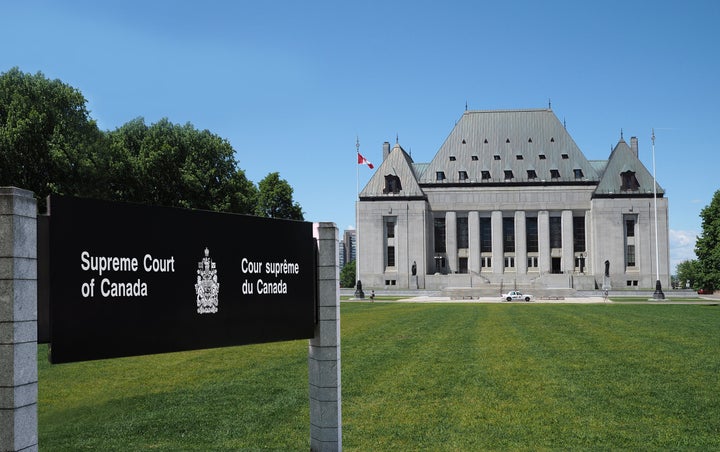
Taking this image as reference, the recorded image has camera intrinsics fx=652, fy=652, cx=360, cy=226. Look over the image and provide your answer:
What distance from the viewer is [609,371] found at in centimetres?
1639

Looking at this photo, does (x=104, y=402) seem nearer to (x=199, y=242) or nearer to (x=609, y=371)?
(x=199, y=242)

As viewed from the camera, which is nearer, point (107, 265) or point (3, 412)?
point (3, 412)

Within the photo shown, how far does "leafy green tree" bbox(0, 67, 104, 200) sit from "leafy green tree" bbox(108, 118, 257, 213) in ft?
18.6

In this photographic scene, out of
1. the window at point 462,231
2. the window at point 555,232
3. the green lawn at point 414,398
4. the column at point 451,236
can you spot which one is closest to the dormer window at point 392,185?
the column at point 451,236

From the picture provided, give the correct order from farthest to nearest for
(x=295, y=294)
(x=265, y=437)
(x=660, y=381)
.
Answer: (x=660, y=381) → (x=265, y=437) → (x=295, y=294)

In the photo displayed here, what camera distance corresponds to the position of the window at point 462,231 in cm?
10381

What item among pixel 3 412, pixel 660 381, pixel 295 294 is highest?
pixel 295 294

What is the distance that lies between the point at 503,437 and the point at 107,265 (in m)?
7.00

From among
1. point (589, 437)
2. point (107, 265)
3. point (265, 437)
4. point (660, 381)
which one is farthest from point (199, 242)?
point (660, 381)

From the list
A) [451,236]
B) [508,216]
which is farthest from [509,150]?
[451,236]

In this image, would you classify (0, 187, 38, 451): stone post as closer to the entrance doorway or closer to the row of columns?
the row of columns

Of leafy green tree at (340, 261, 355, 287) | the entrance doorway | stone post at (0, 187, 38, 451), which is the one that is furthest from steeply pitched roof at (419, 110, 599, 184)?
stone post at (0, 187, 38, 451)

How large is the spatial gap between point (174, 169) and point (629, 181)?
69.4m

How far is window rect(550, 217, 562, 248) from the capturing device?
102 metres
